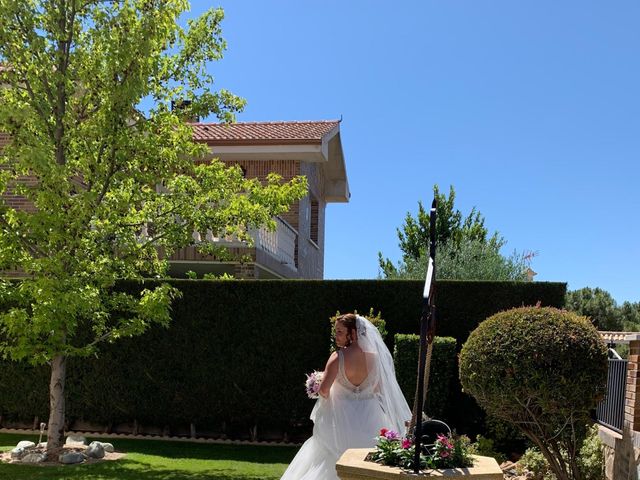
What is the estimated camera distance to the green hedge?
12312mm

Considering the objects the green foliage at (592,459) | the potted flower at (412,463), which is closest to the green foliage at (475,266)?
the green foliage at (592,459)

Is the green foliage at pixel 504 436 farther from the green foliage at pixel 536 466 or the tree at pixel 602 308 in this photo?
the tree at pixel 602 308

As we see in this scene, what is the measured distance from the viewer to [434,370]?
36.2 ft

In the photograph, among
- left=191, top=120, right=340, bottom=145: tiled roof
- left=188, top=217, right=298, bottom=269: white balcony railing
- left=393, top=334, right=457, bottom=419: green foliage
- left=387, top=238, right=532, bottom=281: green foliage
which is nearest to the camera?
left=393, top=334, right=457, bottom=419: green foliage

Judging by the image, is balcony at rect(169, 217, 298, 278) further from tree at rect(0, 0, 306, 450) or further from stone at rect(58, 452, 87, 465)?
stone at rect(58, 452, 87, 465)

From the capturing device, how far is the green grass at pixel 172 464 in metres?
9.23

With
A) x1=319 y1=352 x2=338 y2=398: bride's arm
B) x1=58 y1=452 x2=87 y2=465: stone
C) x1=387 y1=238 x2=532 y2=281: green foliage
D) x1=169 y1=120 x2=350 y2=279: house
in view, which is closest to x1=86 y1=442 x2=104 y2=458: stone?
x1=58 y1=452 x2=87 y2=465: stone

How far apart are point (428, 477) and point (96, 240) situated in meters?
8.15

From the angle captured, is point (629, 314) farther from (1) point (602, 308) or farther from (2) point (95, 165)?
(2) point (95, 165)

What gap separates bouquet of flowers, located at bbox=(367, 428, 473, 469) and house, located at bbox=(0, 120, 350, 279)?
1056 cm

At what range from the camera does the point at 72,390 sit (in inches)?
510

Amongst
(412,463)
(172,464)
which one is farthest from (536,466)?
(412,463)

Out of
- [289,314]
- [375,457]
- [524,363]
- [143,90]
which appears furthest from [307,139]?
[375,457]

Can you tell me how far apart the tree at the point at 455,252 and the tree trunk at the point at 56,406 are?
10006mm
